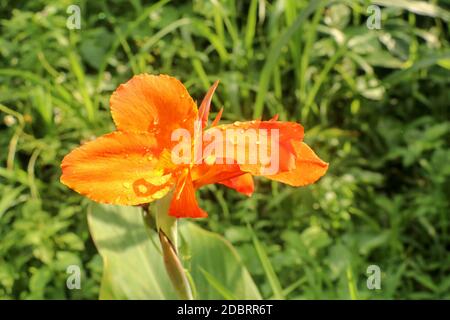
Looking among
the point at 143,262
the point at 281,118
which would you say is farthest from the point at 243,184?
the point at 281,118

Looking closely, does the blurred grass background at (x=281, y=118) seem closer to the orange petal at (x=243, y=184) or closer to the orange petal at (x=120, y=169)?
the orange petal at (x=243, y=184)

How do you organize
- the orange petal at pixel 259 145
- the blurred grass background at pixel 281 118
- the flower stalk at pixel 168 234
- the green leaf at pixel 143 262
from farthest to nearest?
the blurred grass background at pixel 281 118
the green leaf at pixel 143 262
the flower stalk at pixel 168 234
the orange petal at pixel 259 145

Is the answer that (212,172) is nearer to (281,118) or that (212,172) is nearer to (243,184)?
(243,184)

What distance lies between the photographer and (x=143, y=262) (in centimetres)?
126

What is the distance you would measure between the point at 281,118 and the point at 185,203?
1128 mm

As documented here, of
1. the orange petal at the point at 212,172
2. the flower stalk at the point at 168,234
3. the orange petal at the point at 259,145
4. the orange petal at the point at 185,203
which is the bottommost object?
the flower stalk at the point at 168,234

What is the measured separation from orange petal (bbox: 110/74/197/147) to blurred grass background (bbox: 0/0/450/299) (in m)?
0.69

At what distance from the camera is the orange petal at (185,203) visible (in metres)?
0.77

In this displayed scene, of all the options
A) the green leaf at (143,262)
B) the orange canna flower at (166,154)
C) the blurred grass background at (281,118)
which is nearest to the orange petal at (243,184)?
the orange canna flower at (166,154)

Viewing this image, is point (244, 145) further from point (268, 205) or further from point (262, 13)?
point (262, 13)

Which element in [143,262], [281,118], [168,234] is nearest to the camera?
[168,234]

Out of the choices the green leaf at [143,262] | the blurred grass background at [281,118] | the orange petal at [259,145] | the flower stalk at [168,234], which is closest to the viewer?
the orange petal at [259,145]

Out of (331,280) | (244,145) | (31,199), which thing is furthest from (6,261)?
(244,145)

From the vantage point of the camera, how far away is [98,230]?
4.11ft
